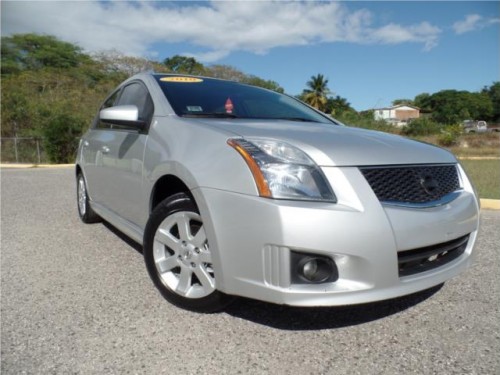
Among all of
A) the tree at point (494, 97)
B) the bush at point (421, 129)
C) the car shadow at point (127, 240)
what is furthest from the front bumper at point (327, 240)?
the tree at point (494, 97)

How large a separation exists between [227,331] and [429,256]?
1093mm

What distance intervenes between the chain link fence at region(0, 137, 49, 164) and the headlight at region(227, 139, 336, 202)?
58.4 ft

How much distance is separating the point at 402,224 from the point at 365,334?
2.10 ft

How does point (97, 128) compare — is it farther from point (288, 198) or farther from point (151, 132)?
point (288, 198)

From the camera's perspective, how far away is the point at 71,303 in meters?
2.44

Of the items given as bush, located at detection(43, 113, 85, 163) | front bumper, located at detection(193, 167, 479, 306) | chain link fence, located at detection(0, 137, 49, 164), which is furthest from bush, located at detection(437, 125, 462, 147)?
front bumper, located at detection(193, 167, 479, 306)

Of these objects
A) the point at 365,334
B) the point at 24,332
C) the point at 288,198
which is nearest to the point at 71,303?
the point at 24,332

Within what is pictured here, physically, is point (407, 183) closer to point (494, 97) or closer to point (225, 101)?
point (225, 101)

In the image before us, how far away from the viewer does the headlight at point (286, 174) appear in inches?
70.4

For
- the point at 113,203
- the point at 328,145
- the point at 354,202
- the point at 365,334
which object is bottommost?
the point at 365,334

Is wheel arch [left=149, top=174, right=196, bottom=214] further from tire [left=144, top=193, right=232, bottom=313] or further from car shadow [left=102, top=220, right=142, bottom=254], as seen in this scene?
car shadow [left=102, top=220, right=142, bottom=254]

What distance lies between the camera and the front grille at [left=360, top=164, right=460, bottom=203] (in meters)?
1.86

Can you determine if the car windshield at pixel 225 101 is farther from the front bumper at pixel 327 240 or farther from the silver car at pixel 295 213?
the front bumper at pixel 327 240

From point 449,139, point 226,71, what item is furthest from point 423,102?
point 449,139
